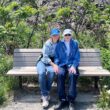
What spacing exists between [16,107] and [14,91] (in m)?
0.80

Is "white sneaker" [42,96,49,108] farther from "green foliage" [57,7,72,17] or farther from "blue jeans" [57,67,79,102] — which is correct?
"green foliage" [57,7,72,17]

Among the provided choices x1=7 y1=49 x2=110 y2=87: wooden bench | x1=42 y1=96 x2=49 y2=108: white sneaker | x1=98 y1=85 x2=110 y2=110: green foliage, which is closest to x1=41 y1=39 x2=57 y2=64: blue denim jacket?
x1=7 y1=49 x2=110 y2=87: wooden bench

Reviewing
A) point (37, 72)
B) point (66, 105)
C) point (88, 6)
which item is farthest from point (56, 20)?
point (66, 105)

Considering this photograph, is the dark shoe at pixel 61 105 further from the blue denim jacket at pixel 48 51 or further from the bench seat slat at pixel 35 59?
the bench seat slat at pixel 35 59

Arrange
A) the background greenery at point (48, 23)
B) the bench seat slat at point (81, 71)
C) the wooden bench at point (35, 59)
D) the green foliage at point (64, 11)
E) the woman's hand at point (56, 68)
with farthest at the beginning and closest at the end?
the green foliage at point (64, 11)
the background greenery at point (48, 23)
the wooden bench at point (35, 59)
the bench seat slat at point (81, 71)
the woman's hand at point (56, 68)

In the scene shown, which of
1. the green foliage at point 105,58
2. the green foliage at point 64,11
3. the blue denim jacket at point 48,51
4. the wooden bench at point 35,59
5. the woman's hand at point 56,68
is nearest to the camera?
the woman's hand at point 56,68

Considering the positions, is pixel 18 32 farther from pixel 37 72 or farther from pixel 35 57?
pixel 37 72

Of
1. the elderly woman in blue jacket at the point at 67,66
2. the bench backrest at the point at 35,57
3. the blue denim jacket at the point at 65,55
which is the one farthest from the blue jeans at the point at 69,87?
the bench backrest at the point at 35,57

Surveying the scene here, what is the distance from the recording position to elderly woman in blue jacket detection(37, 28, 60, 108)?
22.6 feet

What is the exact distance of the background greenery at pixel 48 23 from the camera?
27.3 feet

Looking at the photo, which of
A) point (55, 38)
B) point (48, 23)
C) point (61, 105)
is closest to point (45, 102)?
point (61, 105)

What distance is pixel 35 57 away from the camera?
25.8ft

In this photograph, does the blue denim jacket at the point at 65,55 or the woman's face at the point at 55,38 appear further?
the woman's face at the point at 55,38

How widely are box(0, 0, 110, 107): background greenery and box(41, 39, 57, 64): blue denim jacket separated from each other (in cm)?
108
